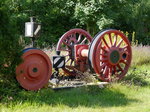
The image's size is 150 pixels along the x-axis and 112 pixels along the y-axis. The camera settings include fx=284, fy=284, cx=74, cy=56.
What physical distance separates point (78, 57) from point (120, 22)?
12.7 metres

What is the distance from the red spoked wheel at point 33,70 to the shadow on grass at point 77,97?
0.21 metres

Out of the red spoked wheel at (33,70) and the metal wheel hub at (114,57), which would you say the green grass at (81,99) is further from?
the metal wheel hub at (114,57)

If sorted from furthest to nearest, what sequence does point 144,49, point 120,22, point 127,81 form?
1. point 120,22
2. point 144,49
3. point 127,81

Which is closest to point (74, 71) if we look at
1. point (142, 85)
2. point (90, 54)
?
point (90, 54)

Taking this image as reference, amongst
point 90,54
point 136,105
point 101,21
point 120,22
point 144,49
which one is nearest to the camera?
point 136,105

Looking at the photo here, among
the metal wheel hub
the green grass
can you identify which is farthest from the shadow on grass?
the metal wheel hub

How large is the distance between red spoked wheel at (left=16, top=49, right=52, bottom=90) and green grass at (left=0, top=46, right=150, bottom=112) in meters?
0.18

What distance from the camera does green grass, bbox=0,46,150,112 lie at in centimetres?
Result: 520

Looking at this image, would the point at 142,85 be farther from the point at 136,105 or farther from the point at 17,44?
the point at 17,44

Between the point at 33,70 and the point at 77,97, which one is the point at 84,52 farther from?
the point at 33,70

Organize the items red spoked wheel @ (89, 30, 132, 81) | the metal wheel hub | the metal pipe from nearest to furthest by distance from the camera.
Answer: red spoked wheel @ (89, 30, 132, 81)
the metal wheel hub
the metal pipe

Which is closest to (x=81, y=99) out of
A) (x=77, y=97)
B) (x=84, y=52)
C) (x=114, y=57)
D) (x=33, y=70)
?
(x=77, y=97)

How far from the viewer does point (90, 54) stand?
688 centimetres

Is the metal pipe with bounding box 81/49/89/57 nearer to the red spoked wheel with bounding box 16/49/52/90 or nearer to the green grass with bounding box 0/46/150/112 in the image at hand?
the green grass with bounding box 0/46/150/112
